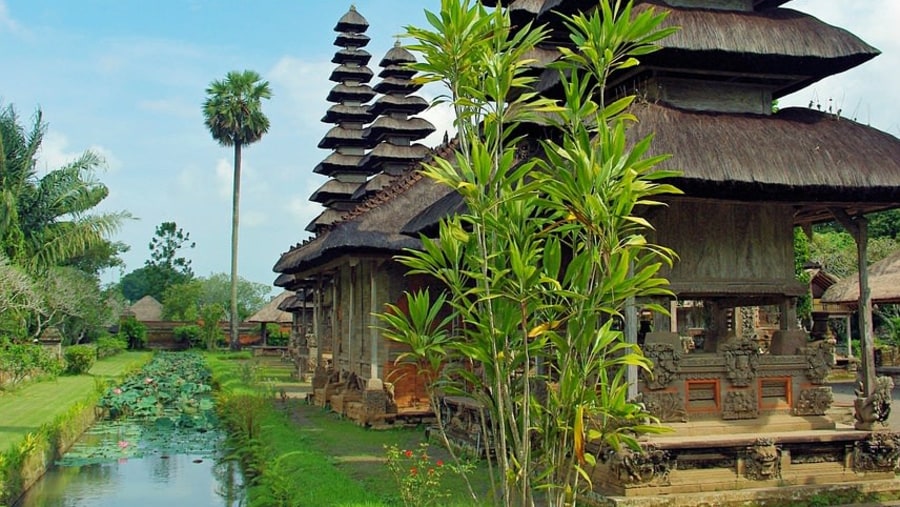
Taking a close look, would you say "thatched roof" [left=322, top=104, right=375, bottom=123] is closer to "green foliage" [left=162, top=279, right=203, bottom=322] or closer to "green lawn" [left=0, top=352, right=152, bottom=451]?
"green lawn" [left=0, top=352, right=152, bottom=451]

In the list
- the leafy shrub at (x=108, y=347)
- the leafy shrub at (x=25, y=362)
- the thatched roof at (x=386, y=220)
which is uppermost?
the thatched roof at (x=386, y=220)

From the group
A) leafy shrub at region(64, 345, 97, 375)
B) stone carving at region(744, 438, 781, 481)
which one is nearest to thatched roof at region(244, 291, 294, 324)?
leafy shrub at region(64, 345, 97, 375)

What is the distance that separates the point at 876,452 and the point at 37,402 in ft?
63.3

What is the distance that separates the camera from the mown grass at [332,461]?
1002 centimetres

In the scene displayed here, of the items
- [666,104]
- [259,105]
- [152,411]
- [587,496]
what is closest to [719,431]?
[587,496]

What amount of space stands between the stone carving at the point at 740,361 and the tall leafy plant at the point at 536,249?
495 cm

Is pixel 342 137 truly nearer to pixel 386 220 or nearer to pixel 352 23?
pixel 352 23

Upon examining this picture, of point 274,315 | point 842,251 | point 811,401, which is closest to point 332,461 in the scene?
point 811,401

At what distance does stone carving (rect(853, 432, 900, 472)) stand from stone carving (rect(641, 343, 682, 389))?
7.84ft

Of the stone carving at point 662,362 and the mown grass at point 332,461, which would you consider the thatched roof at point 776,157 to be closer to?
the stone carving at point 662,362

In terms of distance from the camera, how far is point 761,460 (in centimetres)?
997

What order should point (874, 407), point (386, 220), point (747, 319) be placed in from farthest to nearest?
1. point (747, 319)
2. point (386, 220)
3. point (874, 407)

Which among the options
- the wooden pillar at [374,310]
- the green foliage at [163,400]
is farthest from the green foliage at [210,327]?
the wooden pillar at [374,310]

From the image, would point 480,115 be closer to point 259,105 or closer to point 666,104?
point 666,104
